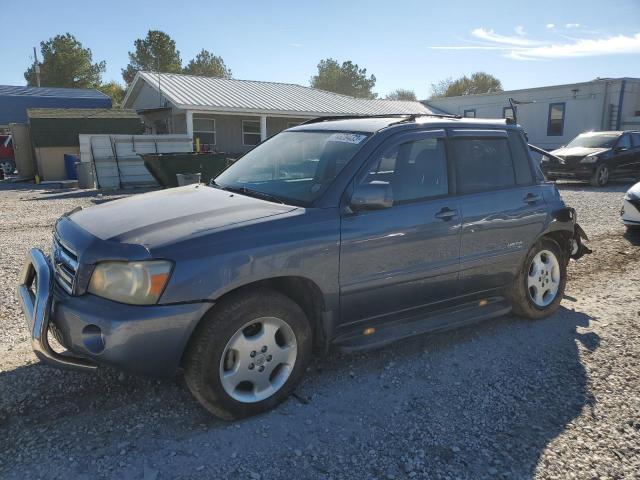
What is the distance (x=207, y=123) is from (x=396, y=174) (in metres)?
20.1

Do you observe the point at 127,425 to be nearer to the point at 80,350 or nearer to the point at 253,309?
the point at 80,350

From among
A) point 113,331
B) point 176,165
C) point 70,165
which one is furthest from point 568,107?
point 113,331

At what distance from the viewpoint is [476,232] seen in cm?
405

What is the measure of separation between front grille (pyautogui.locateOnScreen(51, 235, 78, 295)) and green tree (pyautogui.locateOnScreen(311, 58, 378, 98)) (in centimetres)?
8543

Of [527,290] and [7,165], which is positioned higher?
[527,290]

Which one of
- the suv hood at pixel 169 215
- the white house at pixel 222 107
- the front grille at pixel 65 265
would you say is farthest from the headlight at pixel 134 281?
the white house at pixel 222 107

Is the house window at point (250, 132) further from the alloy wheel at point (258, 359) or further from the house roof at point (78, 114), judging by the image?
the alloy wheel at point (258, 359)

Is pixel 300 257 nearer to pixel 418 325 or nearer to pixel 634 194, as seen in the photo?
pixel 418 325

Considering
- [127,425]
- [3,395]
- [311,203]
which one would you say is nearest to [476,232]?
[311,203]

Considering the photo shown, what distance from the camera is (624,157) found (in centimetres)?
1648

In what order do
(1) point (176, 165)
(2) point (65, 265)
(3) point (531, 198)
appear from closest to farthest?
1. (2) point (65, 265)
2. (3) point (531, 198)
3. (1) point (176, 165)

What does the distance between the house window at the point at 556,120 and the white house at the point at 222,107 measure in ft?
29.8

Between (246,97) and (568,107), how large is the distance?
15.6m

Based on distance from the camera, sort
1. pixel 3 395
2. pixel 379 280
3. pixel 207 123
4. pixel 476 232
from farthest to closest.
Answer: pixel 207 123 → pixel 476 232 → pixel 379 280 → pixel 3 395
